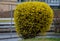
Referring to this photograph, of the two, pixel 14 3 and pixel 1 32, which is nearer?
pixel 1 32

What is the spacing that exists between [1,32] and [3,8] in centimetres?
319

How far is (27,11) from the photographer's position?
34.2ft

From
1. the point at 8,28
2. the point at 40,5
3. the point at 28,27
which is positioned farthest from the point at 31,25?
the point at 8,28

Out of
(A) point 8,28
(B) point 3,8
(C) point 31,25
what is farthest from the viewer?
(B) point 3,8

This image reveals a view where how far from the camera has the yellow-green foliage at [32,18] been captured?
34.2ft

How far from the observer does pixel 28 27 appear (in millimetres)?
10492

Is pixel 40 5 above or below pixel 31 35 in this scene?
above

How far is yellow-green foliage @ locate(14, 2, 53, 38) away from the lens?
10.4m

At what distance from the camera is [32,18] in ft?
34.2

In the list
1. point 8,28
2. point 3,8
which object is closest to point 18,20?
point 8,28

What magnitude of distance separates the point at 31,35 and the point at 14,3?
6.83 metres

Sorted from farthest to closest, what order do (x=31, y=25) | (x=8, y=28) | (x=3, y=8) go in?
(x=3, y=8), (x=8, y=28), (x=31, y=25)

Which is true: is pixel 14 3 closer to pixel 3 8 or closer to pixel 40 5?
pixel 3 8

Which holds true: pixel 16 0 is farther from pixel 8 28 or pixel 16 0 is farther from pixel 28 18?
pixel 28 18
